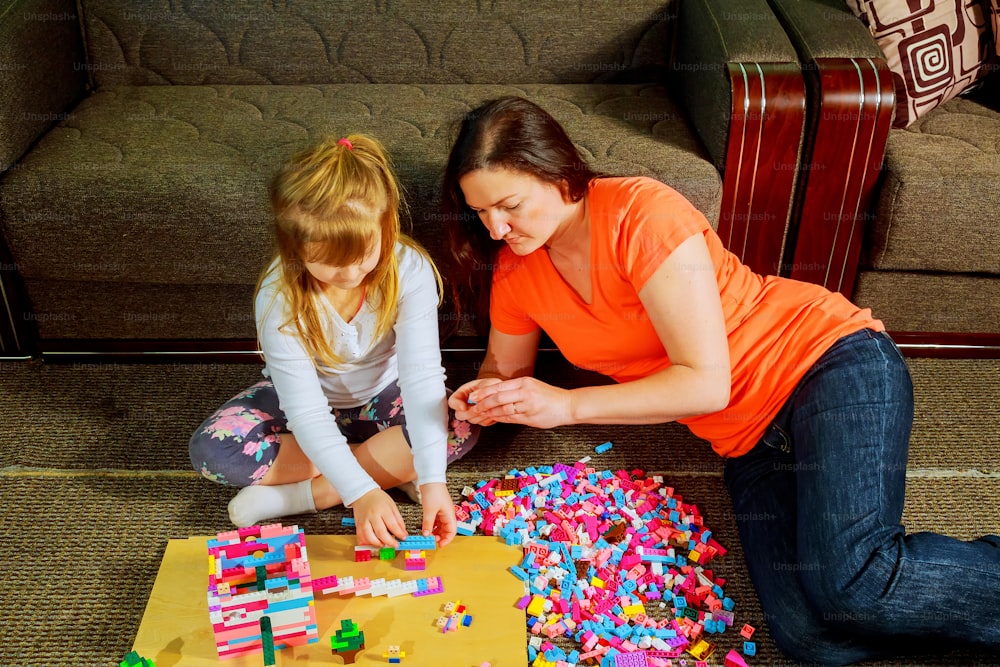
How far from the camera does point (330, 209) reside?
4.42 ft

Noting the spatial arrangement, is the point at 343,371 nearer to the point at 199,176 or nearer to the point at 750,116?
the point at 199,176

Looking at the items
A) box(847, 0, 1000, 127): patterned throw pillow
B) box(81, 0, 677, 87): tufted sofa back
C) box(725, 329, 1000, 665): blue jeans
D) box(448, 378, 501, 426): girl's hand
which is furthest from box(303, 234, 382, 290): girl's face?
box(847, 0, 1000, 127): patterned throw pillow

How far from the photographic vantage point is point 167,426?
6.33 ft

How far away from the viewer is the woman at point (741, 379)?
135 cm

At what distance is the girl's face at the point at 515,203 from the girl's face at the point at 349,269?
0.57ft

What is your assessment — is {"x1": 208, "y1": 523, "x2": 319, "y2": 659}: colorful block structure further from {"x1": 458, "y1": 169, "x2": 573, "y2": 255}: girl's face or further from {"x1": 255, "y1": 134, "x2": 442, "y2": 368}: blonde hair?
{"x1": 458, "y1": 169, "x2": 573, "y2": 255}: girl's face

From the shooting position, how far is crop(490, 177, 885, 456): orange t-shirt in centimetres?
146

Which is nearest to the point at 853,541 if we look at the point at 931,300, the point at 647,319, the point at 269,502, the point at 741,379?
the point at 741,379

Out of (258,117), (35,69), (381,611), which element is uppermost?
(35,69)

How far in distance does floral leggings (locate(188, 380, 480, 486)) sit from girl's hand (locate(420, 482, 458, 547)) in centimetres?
15

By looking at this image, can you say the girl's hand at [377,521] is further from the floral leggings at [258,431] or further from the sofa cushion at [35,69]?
the sofa cushion at [35,69]

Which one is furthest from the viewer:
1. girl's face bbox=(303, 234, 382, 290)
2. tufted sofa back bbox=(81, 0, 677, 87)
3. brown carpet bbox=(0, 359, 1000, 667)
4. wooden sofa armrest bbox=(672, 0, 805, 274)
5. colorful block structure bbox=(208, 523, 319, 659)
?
tufted sofa back bbox=(81, 0, 677, 87)

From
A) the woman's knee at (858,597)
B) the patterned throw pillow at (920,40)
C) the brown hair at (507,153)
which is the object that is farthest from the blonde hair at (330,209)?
the patterned throw pillow at (920,40)

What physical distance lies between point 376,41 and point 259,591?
1482 mm
